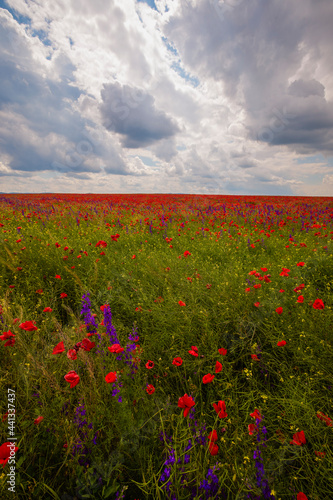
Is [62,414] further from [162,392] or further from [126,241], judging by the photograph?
[126,241]

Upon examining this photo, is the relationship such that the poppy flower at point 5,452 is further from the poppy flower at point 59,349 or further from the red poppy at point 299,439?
the red poppy at point 299,439

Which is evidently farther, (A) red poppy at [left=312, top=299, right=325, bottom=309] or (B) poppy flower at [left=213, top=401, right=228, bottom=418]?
(A) red poppy at [left=312, top=299, right=325, bottom=309]

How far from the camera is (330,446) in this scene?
1.27 m

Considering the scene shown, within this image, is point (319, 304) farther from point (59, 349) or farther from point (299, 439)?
point (59, 349)

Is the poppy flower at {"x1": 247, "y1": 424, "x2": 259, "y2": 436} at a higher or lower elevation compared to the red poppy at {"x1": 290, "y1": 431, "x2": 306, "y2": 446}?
lower

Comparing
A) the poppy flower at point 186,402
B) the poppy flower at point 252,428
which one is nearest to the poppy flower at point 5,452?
the poppy flower at point 186,402

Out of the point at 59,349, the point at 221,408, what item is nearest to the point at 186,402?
the point at 221,408

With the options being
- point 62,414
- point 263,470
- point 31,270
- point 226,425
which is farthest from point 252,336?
point 31,270

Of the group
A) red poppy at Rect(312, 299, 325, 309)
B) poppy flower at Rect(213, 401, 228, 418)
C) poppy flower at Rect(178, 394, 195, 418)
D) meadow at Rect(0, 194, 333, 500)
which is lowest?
meadow at Rect(0, 194, 333, 500)

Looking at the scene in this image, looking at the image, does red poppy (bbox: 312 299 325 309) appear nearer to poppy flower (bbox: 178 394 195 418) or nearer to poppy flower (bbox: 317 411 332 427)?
poppy flower (bbox: 317 411 332 427)

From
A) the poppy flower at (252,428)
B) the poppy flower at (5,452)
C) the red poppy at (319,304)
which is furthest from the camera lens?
the red poppy at (319,304)

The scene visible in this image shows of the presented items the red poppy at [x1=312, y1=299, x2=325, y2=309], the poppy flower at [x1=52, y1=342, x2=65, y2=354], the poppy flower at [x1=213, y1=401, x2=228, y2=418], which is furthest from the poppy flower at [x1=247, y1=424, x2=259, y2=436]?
the poppy flower at [x1=52, y1=342, x2=65, y2=354]

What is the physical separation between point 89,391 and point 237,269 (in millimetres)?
2429

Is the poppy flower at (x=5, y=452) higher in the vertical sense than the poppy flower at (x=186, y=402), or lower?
lower
